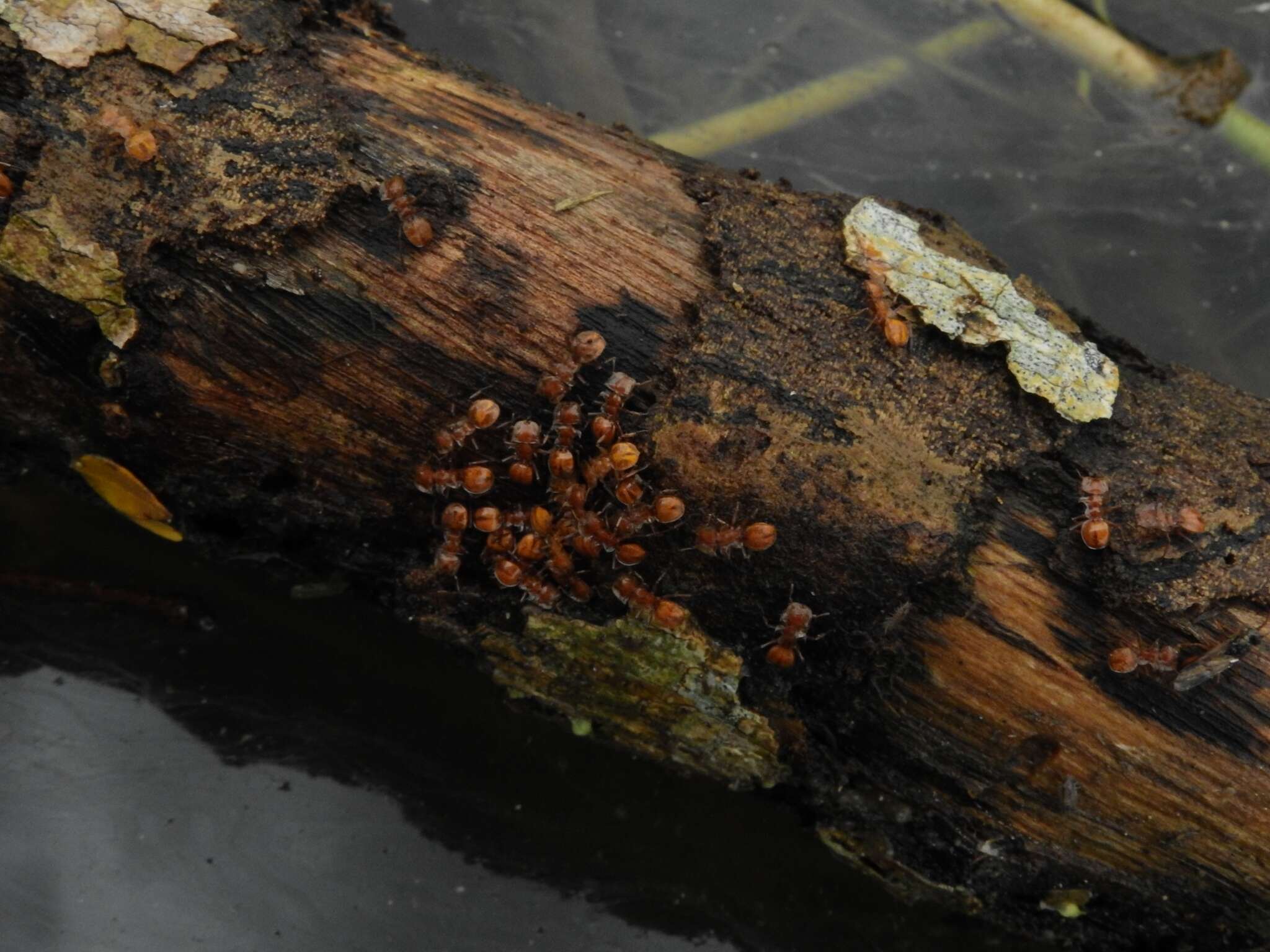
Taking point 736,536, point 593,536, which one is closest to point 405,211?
point 593,536

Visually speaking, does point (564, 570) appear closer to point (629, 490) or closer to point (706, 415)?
point (629, 490)

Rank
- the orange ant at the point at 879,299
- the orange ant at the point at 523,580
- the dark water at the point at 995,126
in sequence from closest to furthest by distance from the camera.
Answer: the orange ant at the point at 879,299, the orange ant at the point at 523,580, the dark water at the point at 995,126

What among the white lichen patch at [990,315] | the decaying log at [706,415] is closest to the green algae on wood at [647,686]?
the decaying log at [706,415]

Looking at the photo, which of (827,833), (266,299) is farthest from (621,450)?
(827,833)

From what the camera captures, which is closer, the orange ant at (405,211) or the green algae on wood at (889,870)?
the orange ant at (405,211)

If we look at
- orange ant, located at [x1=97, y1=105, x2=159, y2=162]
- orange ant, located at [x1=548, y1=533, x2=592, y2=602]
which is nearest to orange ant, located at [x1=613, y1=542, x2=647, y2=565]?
orange ant, located at [x1=548, y1=533, x2=592, y2=602]

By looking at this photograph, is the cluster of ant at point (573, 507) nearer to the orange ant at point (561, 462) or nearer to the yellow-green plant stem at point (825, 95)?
the orange ant at point (561, 462)

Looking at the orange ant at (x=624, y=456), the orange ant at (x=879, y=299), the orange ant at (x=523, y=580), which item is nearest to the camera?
A: the orange ant at (x=624, y=456)
